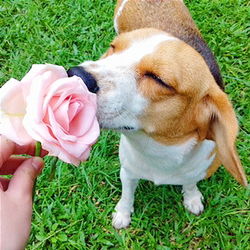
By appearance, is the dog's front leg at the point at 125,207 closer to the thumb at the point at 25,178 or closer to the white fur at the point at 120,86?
the white fur at the point at 120,86

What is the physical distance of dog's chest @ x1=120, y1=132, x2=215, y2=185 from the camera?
298 centimetres

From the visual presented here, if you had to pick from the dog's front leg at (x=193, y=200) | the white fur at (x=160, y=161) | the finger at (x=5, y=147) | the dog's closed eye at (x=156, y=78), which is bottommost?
the dog's front leg at (x=193, y=200)

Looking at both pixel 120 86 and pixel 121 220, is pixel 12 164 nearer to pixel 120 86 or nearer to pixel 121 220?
pixel 120 86

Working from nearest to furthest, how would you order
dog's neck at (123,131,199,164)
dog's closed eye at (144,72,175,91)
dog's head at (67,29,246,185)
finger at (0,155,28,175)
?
finger at (0,155,28,175) → dog's head at (67,29,246,185) → dog's closed eye at (144,72,175,91) → dog's neck at (123,131,199,164)

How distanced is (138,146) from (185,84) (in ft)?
1.98

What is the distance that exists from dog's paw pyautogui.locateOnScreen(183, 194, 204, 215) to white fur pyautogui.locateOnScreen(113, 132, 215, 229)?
15cm

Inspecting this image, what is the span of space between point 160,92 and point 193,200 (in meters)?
1.63

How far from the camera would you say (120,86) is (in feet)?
8.14

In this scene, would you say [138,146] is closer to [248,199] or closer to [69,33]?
[248,199]

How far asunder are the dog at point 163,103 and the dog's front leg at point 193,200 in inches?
26.3

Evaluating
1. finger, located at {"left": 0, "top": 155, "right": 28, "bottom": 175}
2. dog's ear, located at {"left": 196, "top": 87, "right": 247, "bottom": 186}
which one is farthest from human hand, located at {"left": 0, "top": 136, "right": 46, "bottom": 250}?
dog's ear, located at {"left": 196, "top": 87, "right": 247, "bottom": 186}

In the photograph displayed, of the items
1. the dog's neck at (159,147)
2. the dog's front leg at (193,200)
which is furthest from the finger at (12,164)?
the dog's front leg at (193,200)

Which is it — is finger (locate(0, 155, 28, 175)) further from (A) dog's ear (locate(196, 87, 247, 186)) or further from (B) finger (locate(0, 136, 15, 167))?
(A) dog's ear (locate(196, 87, 247, 186))

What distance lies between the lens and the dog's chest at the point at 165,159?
298cm
